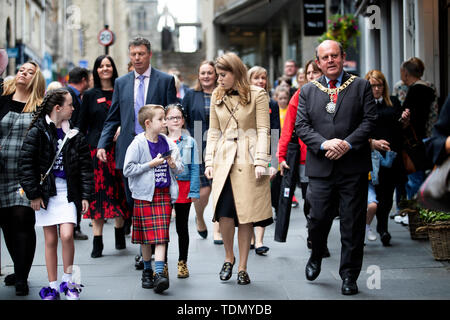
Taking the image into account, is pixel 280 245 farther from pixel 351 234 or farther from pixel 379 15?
pixel 379 15

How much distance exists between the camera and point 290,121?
697 cm

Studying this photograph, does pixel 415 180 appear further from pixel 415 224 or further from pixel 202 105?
pixel 202 105

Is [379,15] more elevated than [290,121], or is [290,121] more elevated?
[379,15]

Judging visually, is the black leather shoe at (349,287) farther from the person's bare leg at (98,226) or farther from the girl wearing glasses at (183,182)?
the person's bare leg at (98,226)

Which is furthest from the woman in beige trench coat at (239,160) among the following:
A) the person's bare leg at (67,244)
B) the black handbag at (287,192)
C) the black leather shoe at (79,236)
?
the black leather shoe at (79,236)

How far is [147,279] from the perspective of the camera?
19.6ft

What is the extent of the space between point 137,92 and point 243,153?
1.46 metres

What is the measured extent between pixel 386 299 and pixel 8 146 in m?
3.46

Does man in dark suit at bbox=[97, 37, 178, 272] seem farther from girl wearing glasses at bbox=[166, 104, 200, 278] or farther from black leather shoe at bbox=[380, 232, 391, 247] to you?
black leather shoe at bbox=[380, 232, 391, 247]

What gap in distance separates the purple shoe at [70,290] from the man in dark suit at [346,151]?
2139mm

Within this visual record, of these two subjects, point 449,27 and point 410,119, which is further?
point 449,27

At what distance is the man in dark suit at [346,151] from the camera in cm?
565

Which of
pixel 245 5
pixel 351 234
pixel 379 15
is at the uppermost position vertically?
pixel 245 5
